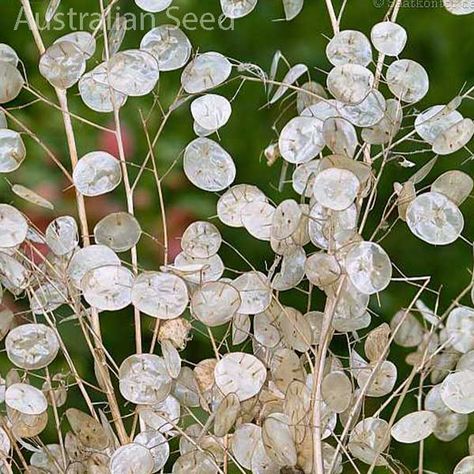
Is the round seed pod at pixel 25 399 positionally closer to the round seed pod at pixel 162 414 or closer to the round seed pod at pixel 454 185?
the round seed pod at pixel 162 414

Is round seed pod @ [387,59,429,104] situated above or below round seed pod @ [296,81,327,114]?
above

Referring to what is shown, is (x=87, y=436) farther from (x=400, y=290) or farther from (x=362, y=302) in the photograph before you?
(x=400, y=290)

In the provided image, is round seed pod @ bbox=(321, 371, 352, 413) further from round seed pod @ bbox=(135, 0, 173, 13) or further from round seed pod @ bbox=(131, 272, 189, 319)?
round seed pod @ bbox=(135, 0, 173, 13)

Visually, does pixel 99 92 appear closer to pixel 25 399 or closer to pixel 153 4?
pixel 153 4

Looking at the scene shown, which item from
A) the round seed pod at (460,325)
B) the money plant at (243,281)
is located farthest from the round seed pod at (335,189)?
the round seed pod at (460,325)

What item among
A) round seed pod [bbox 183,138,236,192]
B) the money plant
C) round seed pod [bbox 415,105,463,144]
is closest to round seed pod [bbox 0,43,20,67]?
the money plant

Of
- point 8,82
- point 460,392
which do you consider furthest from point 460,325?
point 8,82
